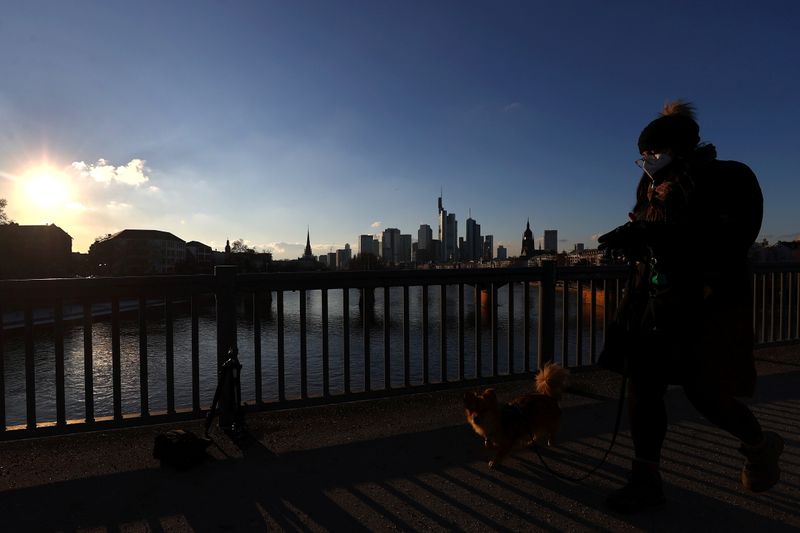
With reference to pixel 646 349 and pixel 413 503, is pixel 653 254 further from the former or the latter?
pixel 413 503

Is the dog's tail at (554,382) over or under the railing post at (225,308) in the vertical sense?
under

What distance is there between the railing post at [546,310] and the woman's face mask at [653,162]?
2143 mm

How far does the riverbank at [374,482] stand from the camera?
1.99 m

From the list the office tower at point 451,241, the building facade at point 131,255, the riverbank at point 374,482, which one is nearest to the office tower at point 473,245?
the office tower at point 451,241

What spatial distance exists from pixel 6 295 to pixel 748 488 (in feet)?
14.9

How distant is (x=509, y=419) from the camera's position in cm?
262

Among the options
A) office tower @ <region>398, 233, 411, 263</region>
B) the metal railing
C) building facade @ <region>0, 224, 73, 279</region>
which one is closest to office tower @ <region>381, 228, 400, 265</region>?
office tower @ <region>398, 233, 411, 263</region>

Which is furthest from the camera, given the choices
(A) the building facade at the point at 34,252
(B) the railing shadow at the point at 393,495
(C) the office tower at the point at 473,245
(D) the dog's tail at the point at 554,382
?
(C) the office tower at the point at 473,245

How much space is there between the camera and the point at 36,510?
210 cm

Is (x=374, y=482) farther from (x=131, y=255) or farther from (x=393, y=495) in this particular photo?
(x=131, y=255)

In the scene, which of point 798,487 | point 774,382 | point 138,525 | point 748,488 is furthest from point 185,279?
point 774,382

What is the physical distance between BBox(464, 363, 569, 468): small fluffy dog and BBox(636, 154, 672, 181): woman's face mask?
4.97 ft

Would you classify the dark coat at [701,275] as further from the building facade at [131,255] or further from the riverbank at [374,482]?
the building facade at [131,255]

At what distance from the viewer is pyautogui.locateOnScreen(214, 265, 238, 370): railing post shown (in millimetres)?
3252
